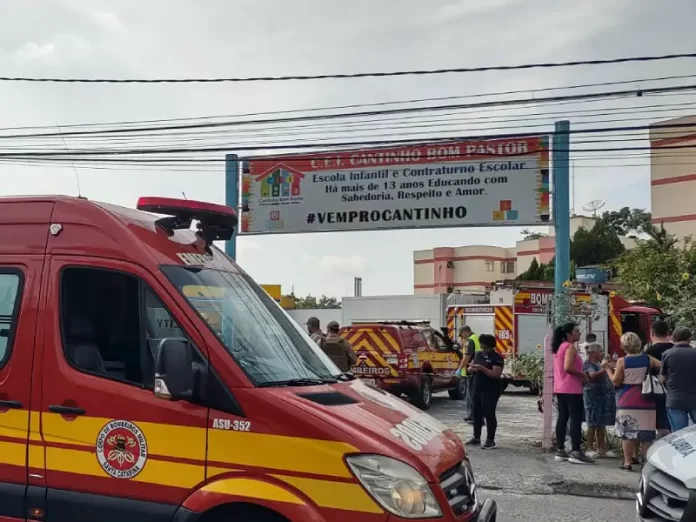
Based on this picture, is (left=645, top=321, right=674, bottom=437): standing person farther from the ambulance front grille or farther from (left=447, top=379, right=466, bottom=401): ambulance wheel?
(left=447, top=379, right=466, bottom=401): ambulance wheel

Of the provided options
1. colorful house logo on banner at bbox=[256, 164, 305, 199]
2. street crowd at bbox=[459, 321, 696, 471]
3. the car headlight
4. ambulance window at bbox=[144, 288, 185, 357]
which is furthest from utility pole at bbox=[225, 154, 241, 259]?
the car headlight

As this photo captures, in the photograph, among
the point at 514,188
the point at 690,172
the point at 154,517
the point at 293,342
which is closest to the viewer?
the point at 154,517

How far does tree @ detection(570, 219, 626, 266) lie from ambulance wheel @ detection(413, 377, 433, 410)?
37.2 meters

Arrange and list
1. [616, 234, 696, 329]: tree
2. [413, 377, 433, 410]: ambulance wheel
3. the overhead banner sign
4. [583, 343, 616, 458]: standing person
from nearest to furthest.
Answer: [583, 343, 616, 458]: standing person
the overhead banner sign
[413, 377, 433, 410]: ambulance wheel
[616, 234, 696, 329]: tree

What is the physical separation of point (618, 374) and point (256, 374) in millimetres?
6026

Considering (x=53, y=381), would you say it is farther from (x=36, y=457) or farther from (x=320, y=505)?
(x=320, y=505)

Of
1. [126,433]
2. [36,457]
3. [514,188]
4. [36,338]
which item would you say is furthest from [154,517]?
[514,188]

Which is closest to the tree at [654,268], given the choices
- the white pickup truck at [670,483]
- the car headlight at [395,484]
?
the white pickup truck at [670,483]

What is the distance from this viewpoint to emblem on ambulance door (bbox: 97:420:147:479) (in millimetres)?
3936

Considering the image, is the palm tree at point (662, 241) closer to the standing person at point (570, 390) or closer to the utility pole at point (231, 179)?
the utility pole at point (231, 179)

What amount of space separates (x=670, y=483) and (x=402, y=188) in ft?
Answer: 31.2

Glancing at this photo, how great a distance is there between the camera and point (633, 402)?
28.5 feet

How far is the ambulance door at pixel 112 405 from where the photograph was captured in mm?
3877

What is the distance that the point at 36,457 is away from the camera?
4.14m
